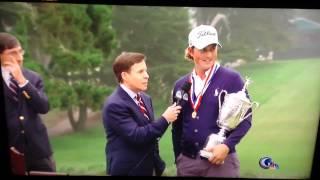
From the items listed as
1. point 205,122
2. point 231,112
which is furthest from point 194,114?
point 231,112

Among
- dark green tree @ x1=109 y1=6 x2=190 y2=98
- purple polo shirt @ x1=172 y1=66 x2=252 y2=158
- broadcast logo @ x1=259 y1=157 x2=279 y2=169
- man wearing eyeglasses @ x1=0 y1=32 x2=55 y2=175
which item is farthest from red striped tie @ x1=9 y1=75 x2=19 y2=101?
broadcast logo @ x1=259 y1=157 x2=279 y2=169

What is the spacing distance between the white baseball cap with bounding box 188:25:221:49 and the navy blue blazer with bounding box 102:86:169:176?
42 centimetres

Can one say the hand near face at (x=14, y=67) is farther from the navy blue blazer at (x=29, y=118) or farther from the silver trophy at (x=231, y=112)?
the silver trophy at (x=231, y=112)

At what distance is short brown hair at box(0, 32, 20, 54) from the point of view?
2801 mm

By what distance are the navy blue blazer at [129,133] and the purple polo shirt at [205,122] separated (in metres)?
0.11

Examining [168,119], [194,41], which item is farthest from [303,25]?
[168,119]

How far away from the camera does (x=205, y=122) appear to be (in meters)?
2.88

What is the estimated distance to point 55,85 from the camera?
288 centimetres

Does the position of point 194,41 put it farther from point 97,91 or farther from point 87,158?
point 87,158

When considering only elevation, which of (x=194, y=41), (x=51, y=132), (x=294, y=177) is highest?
(x=194, y=41)

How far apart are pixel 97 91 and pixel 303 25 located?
1209 millimetres

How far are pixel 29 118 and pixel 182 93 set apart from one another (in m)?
0.91

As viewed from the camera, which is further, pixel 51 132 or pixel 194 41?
pixel 51 132

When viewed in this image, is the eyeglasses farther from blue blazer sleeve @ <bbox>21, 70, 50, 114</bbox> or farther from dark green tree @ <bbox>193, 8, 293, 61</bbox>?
dark green tree @ <bbox>193, 8, 293, 61</bbox>
